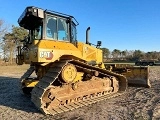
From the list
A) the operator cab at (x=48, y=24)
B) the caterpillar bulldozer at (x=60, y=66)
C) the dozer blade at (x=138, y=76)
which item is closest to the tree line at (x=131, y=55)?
the dozer blade at (x=138, y=76)

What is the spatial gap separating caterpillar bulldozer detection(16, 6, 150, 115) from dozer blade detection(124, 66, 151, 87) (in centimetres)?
153

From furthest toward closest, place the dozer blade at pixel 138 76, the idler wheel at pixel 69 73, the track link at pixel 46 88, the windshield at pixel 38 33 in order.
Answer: the dozer blade at pixel 138 76 → the windshield at pixel 38 33 → the idler wheel at pixel 69 73 → the track link at pixel 46 88

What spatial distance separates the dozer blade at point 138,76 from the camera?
10.2m

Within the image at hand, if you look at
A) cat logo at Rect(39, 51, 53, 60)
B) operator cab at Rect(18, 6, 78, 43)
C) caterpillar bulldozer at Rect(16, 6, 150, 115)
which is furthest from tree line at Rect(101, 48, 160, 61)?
cat logo at Rect(39, 51, 53, 60)

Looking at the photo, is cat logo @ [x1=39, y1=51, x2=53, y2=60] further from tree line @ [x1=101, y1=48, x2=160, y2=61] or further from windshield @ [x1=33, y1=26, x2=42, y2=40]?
tree line @ [x1=101, y1=48, x2=160, y2=61]

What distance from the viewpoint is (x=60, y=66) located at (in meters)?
6.85

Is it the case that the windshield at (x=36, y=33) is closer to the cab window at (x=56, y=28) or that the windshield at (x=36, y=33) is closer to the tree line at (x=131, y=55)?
the cab window at (x=56, y=28)

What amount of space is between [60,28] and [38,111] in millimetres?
2915

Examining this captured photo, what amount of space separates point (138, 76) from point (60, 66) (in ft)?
15.9

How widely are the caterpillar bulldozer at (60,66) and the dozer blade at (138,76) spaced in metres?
1.53

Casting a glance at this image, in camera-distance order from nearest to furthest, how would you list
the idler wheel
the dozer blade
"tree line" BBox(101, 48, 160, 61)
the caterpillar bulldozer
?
the caterpillar bulldozer, the idler wheel, the dozer blade, "tree line" BBox(101, 48, 160, 61)

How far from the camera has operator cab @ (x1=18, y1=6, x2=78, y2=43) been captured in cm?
709

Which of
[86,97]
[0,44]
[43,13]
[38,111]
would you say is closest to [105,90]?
[86,97]

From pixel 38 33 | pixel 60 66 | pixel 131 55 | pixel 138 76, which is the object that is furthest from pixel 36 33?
pixel 131 55
